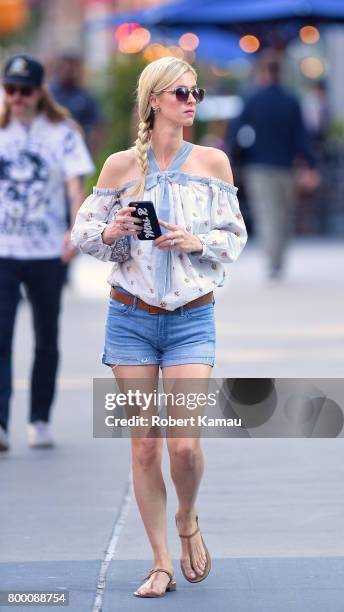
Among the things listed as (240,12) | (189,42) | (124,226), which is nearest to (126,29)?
(189,42)

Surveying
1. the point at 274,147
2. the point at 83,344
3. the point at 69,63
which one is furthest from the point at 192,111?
the point at 274,147

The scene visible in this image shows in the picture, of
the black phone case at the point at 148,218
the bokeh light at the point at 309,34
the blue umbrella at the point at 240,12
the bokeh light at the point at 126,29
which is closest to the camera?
the black phone case at the point at 148,218

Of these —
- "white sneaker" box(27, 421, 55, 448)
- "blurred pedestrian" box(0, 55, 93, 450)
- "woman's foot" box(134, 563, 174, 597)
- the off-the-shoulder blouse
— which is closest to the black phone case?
the off-the-shoulder blouse

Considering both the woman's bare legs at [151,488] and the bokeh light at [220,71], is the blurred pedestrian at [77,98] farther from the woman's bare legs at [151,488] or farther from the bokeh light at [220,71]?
the bokeh light at [220,71]

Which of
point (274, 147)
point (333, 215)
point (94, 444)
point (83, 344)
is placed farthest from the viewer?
point (333, 215)

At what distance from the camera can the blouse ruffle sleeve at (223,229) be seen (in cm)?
546

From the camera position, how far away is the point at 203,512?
6867 mm

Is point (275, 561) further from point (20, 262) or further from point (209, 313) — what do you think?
point (20, 262)

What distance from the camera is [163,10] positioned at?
2062 centimetres

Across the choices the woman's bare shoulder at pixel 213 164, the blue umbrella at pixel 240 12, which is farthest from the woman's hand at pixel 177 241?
the blue umbrella at pixel 240 12

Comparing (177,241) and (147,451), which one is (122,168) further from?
(147,451)

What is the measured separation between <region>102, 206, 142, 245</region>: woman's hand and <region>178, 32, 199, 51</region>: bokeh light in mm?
18594

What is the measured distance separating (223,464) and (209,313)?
7.90 feet

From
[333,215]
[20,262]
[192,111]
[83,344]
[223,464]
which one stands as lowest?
[333,215]
